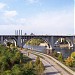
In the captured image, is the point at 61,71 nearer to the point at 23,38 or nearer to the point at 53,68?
the point at 53,68

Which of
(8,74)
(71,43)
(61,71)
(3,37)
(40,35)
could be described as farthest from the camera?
(71,43)

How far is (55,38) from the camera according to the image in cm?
12962

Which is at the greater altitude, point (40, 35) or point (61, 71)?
point (40, 35)

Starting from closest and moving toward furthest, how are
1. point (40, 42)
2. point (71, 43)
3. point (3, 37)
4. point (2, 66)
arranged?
point (2, 66), point (3, 37), point (71, 43), point (40, 42)

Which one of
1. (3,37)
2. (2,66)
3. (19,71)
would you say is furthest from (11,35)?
(19,71)

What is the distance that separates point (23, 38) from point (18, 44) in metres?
4.81

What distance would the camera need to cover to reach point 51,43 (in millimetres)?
127000

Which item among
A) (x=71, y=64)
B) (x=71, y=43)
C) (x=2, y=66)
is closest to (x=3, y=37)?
(x=71, y=43)

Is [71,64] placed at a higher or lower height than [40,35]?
lower

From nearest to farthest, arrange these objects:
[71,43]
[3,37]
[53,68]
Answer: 1. [53,68]
2. [3,37]
3. [71,43]

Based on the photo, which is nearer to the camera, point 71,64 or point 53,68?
point 53,68

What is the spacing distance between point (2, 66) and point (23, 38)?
300ft

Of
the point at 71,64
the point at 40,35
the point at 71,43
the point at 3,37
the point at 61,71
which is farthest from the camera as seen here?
the point at 71,43

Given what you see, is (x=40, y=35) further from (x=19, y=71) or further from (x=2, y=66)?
(x=19, y=71)
